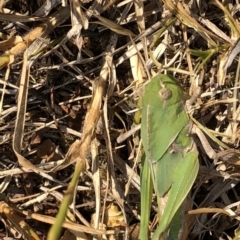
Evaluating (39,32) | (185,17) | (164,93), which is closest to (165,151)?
(164,93)

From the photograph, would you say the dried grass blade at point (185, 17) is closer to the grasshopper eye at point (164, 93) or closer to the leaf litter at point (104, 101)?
the leaf litter at point (104, 101)

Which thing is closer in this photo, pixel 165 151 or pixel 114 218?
pixel 165 151

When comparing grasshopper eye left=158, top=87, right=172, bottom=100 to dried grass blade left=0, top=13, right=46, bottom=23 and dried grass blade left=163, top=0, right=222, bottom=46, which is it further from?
dried grass blade left=0, top=13, right=46, bottom=23

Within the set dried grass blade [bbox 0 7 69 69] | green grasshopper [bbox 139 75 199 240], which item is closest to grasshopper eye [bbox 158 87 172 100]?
green grasshopper [bbox 139 75 199 240]

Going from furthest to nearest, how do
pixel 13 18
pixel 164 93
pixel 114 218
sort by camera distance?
pixel 114 218 → pixel 13 18 → pixel 164 93

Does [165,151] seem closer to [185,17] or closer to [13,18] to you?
[185,17]

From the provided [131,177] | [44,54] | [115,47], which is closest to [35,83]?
[44,54]
